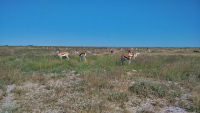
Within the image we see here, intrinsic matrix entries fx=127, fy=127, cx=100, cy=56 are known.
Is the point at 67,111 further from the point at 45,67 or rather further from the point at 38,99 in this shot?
the point at 45,67

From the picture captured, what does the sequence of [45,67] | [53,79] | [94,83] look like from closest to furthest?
[94,83]
[53,79]
[45,67]

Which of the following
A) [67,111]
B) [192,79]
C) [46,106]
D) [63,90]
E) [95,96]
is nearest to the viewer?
[67,111]

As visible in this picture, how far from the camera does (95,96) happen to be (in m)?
5.10

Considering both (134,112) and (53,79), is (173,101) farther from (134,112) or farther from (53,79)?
(53,79)

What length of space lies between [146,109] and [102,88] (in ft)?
7.59

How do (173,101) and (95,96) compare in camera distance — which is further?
(95,96)

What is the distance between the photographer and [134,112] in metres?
4.02

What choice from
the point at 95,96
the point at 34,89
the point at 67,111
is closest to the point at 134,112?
the point at 95,96

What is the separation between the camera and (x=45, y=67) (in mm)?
11031

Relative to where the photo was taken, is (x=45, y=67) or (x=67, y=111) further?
(x=45, y=67)

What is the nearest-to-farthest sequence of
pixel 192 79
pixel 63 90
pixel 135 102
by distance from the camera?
pixel 135 102, pixel 63 90, pixel 192 79

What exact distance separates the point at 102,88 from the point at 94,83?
0.52m

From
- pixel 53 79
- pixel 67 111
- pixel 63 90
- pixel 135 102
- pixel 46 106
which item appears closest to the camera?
pixel 67 111

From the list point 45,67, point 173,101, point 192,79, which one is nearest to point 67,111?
point 173,101
